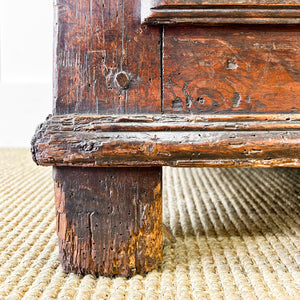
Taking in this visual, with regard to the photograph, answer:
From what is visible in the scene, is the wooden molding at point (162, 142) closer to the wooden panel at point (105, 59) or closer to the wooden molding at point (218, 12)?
the wooden panel at point (105, 59)

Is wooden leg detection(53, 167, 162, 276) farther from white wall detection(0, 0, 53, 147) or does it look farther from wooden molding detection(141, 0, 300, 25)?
white wall detection(0, 0, 53, 147)

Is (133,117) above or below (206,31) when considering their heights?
below

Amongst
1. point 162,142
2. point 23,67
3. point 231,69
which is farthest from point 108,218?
point 23,67

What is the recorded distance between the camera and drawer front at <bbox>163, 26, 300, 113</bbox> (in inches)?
20.6

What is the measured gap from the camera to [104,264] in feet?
1.78

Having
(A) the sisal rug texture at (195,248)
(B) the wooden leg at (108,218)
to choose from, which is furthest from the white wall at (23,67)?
(B) the wooden leg at (108,218)

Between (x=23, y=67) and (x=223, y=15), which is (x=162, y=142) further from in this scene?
(x=23, y=67)

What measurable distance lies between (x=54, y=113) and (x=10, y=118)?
214cm

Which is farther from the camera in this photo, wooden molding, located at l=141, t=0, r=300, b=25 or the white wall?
the white wall

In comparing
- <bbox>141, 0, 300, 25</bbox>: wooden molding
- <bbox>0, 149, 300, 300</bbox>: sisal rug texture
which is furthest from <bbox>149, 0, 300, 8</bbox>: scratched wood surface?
<bbox>0, 149, 300, 300</bbox>: sisal rug texture

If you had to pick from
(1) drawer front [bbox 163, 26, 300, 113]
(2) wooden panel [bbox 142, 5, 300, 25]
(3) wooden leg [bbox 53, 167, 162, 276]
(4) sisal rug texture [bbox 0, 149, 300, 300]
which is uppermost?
(2) wooden panel [bbox 142, 5, 300, 25]

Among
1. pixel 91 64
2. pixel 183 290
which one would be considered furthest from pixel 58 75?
pixel 183 290

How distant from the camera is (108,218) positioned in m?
0.54

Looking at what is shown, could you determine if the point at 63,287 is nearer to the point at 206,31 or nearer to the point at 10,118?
the point at 206,31
